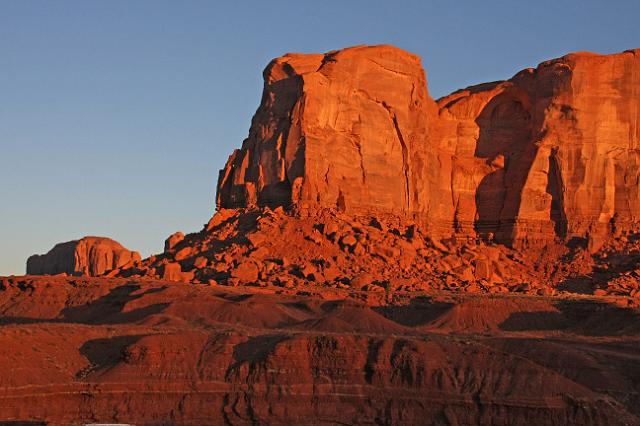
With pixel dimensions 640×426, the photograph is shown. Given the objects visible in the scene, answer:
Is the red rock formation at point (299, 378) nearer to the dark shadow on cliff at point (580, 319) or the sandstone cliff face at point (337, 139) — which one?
the dark shadow on cliff at point (580, 319)

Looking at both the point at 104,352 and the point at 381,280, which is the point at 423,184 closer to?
the point at 381,280

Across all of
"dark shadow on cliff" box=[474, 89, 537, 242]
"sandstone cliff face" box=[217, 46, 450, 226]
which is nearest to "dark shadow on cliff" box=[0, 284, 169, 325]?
Result: "sandstone cliff face" box=[217, 46, 450, 226]

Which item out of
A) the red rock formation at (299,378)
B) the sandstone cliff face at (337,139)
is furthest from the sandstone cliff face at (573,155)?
the red rock formation at (299,378)

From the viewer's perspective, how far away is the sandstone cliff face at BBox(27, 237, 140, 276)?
91375 millimetres

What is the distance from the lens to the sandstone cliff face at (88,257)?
9138cm

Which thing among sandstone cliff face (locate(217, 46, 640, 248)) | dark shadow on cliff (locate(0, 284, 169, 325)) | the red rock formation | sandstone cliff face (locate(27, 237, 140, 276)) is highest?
sandstone cliff face (locate(217, 46, 640, 248))

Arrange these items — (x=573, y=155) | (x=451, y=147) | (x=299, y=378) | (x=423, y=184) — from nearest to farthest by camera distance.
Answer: (x=299, y=378) → (x=423, y=184) → (x=573, y=155) → (x=451, y=147)

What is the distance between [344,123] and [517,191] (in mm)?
12494

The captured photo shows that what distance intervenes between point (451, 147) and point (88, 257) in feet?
102

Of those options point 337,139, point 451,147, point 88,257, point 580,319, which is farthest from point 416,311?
point 88,257

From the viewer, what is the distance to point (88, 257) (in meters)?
93.3

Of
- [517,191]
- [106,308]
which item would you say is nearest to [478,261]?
[517,191]

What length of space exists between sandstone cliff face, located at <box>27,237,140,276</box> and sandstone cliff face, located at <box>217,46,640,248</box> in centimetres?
2183

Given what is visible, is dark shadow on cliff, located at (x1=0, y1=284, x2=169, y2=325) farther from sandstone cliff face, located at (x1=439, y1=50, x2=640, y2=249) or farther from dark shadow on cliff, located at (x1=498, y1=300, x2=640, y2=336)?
sandstone cliff face, located at (x1=439, y1=50, x2=640, y2=249)
